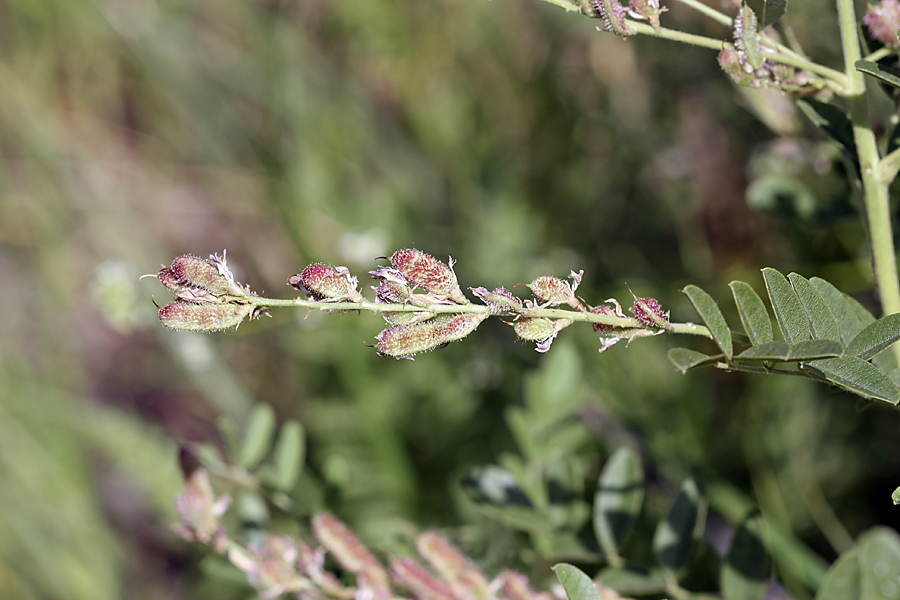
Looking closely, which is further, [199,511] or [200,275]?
[199,511]

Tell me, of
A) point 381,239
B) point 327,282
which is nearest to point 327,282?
point 327,282

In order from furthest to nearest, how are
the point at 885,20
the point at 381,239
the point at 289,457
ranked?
the point at 381,239 → the point at 289,457 → the point at 885,20

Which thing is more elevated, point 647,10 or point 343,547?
point 647,10

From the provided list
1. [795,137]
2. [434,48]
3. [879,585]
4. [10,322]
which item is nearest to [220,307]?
[879,585]

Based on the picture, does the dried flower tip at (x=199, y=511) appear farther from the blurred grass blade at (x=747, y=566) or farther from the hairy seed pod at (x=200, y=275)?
the blurred grass blade at (x=747, y=566)

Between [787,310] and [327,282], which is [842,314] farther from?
[327,282]

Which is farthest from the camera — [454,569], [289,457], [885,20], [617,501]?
[289,457]

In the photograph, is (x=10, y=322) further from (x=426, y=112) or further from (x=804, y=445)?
(x=804, y=445)

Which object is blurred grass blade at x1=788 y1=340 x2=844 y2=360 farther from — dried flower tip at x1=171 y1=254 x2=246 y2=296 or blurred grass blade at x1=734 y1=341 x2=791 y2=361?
dried flower tip at x1=171 y1=254 x2=246 y2=296
